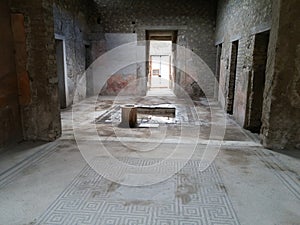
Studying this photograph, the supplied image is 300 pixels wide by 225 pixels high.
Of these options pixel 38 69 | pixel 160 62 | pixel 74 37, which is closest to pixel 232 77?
pixel 38 69

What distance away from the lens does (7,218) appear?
1838mm

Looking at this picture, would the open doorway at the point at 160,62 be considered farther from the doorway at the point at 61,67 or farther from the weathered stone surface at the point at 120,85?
the doorway at the point at 61,67

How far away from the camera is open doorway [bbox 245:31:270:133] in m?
4.26

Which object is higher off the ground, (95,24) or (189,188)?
(95,24)

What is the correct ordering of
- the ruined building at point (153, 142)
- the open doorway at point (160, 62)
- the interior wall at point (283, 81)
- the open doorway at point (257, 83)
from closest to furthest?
1. the ruined building at point (153, 142)
2. the interior wall at point (283, 81)
3. the open doorway at point (257, 83)
4. the open doorway at point (160, 62)

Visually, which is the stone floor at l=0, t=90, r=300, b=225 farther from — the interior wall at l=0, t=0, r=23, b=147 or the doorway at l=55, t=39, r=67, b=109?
the doorway at l=55, t=39, r=67, b=109

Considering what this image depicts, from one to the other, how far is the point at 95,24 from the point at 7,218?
305 inches

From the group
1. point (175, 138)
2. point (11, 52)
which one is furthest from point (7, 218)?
point (175, 138)

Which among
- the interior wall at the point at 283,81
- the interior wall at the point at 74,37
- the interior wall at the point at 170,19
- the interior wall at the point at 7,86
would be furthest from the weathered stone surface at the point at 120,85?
the interior wall at the point at 283,81

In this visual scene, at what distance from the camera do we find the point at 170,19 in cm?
836

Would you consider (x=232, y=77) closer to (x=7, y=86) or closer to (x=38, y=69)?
(x=38, y=69)

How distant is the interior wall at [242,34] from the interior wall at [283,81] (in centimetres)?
63

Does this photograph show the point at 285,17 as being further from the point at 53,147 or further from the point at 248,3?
the point at 53,147

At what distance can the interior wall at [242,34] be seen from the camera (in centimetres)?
409
